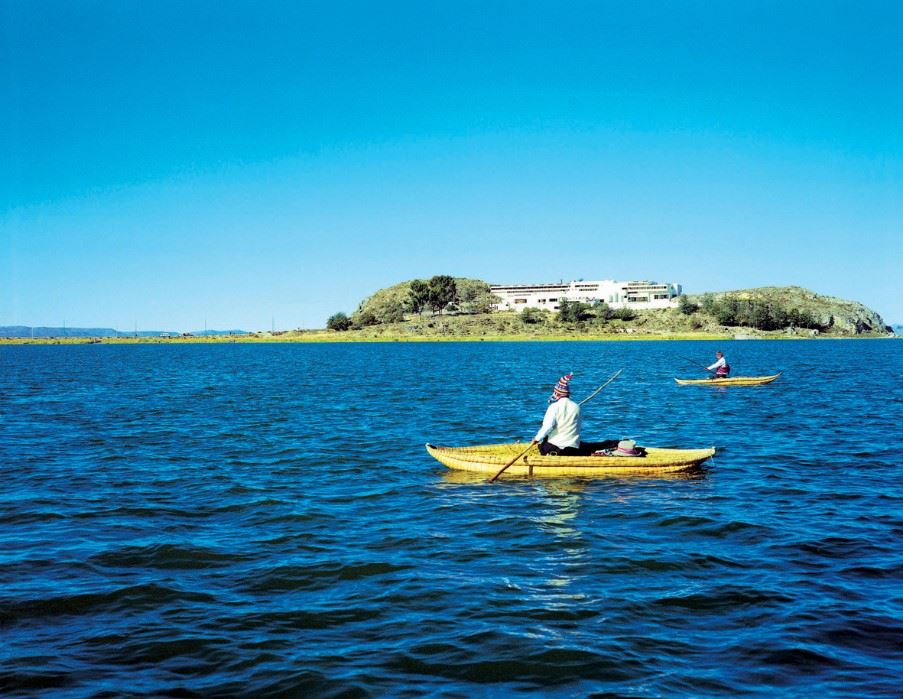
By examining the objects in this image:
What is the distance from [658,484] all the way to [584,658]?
35.4 feet

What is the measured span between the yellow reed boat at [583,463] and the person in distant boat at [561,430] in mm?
414

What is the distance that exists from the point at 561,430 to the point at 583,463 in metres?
1.05

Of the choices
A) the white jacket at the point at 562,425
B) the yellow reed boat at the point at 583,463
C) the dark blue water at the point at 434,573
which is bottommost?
the dark blue water at the point at 434,573

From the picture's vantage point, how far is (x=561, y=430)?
19375 millimetres

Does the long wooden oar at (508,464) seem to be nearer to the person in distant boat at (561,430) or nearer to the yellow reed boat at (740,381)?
the person in distant boat at (561,430)

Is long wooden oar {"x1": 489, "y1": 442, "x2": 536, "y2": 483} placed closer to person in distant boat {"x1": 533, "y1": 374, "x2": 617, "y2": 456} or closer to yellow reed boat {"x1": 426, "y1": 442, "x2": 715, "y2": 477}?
yellow reed boat {"x1": 426, "y1": 442, "x2": 715, "y2": 477}

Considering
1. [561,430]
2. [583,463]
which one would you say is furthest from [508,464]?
[583,463]

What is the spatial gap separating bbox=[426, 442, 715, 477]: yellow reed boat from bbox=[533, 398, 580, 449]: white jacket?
54 centimetres

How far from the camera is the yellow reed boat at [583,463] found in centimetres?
1912

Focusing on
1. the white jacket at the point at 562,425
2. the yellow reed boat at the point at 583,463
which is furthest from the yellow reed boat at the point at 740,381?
the white jacket at the point at 562,425

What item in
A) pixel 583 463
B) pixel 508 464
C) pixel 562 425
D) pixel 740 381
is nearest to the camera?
pixel 583 463

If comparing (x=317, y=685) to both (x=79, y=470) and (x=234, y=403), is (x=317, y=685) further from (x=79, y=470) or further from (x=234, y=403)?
(x=234, y=403)

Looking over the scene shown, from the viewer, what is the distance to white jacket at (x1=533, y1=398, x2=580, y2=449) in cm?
1889

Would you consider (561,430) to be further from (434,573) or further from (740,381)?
(740,381)
